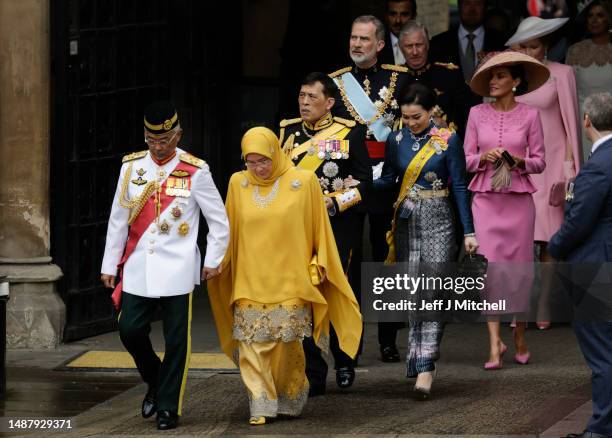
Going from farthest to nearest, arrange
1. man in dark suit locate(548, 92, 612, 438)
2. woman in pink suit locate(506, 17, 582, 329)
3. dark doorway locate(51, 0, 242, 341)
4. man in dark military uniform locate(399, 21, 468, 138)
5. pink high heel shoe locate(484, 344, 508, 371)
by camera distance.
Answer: woman in pink suit locate(506, 17, 582, 329), dark doorway locate(51, 0, 242, 341), man in dark military uniform locate(399, 21, 468, 138), pink high heel shoe locate(484, 344, 508, 371), man in dark suit locate(548, 92, 612, 438)

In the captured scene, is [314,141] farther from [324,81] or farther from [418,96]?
[418,96]

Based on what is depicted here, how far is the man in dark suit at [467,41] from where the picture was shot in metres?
13.4

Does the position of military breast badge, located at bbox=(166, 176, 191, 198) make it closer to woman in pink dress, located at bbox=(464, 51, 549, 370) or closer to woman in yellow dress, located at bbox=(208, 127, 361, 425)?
woman in yellow dress, located at bbox=(208, 127, 361, 425)

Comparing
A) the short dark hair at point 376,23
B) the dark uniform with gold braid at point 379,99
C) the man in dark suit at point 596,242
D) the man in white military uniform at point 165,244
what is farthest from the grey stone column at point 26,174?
the man in dark suit at point 596,242

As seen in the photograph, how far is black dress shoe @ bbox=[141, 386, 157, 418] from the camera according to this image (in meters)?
9.91

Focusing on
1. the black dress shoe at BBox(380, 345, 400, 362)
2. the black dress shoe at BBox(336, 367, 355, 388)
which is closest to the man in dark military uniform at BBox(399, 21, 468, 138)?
the black dress shoe at BBox(380, 345, 400, 362)

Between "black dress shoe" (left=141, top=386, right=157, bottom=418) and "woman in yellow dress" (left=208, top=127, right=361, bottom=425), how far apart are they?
0.54 meters

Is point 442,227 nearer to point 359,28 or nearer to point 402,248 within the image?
point 402,248

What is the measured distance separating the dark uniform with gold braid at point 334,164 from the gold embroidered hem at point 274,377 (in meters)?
0.74

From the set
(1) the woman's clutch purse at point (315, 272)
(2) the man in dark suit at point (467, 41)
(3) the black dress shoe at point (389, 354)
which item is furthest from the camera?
(2) the man in dark suit at point (467, 41)

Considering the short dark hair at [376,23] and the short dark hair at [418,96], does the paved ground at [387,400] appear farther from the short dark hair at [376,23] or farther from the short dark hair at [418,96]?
the short dark hair at [376,23]

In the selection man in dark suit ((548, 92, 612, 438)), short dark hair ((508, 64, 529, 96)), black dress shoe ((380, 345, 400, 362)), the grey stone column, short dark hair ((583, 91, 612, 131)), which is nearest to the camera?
man in dark suit ((548, 92, 612, 438))

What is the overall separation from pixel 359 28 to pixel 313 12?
510cm

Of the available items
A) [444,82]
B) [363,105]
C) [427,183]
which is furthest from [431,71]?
[427,183]
